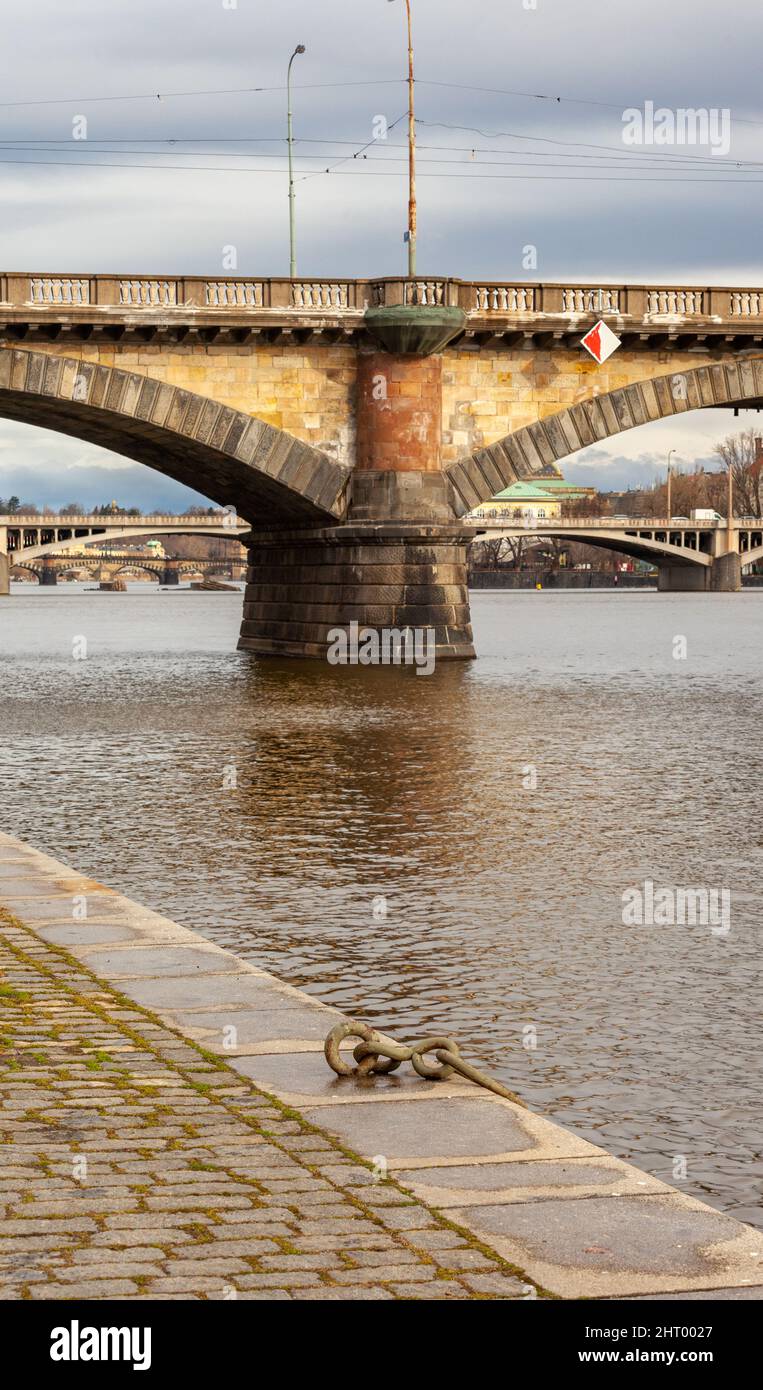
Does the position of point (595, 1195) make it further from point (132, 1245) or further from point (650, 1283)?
point (132, 1245)

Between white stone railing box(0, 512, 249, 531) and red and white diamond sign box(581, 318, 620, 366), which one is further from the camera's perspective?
white stone railing box(0, 512, 249, 531)

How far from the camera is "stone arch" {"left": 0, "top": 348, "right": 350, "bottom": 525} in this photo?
40.0 metres

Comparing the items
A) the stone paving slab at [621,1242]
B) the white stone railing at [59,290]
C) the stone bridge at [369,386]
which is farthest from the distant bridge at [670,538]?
the stone paving slab at [621,1242]

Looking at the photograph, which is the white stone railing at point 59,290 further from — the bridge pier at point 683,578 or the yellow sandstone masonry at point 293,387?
the bridge pier at point 683,578

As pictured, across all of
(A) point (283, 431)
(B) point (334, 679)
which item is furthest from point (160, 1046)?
(A) point (283, 431)

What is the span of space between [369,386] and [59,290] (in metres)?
7.26

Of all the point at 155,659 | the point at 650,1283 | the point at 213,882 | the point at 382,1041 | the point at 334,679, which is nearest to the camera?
the point at 650,1283

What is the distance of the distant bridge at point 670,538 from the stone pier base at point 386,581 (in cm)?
6645

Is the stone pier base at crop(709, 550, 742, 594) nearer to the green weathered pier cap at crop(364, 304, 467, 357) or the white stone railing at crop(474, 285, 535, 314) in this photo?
the white stone railing at crop(474, 285, 535, 314)

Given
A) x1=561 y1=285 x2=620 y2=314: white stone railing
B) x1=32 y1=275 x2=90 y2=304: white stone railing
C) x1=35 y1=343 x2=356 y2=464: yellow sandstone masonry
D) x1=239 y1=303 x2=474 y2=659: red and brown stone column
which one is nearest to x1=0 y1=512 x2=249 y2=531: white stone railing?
x1=561 y1=285 x2=620 y2=314: white stone railing

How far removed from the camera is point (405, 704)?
102ft

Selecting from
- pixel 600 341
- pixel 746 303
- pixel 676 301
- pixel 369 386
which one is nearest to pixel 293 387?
pixel 369 386

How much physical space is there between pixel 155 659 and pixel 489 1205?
45610mm

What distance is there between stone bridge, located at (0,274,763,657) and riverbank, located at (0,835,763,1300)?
1314 inches
